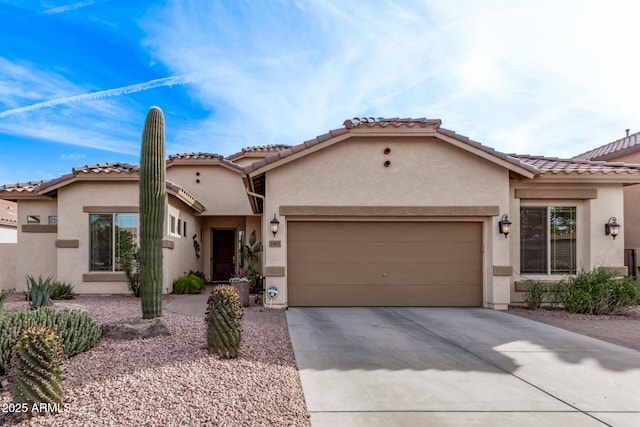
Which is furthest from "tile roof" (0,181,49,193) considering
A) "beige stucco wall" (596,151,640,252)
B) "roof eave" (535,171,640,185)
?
"beige stucco wall" (596,151,640,252)

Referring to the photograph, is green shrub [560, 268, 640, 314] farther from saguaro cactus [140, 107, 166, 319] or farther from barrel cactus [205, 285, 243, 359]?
saguaro cactus [140, 107, 166, 319]

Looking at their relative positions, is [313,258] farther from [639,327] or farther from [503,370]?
[639,327]

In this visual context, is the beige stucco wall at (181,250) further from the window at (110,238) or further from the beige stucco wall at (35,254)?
the beige stucco wall at (35,254)

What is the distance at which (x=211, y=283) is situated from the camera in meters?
17.3

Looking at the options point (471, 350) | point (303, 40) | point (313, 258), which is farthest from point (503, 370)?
point (303, 40)

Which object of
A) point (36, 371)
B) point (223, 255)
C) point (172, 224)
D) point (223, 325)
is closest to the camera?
point (36, 371)

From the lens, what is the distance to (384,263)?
10633mm

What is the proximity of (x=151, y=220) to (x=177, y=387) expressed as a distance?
3.40 metres

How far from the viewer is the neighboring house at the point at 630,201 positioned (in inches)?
506

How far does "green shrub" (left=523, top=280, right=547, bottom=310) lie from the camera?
33.8 ft

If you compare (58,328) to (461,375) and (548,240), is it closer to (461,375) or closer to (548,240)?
(461,375)

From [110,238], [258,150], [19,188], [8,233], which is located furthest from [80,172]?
[8,233]

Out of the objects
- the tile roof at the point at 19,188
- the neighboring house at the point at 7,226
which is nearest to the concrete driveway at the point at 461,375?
the tile roof at the point at 19,188

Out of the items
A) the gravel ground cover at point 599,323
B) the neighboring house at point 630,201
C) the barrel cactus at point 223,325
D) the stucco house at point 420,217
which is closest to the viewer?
the barrel cactus at point 223,325
